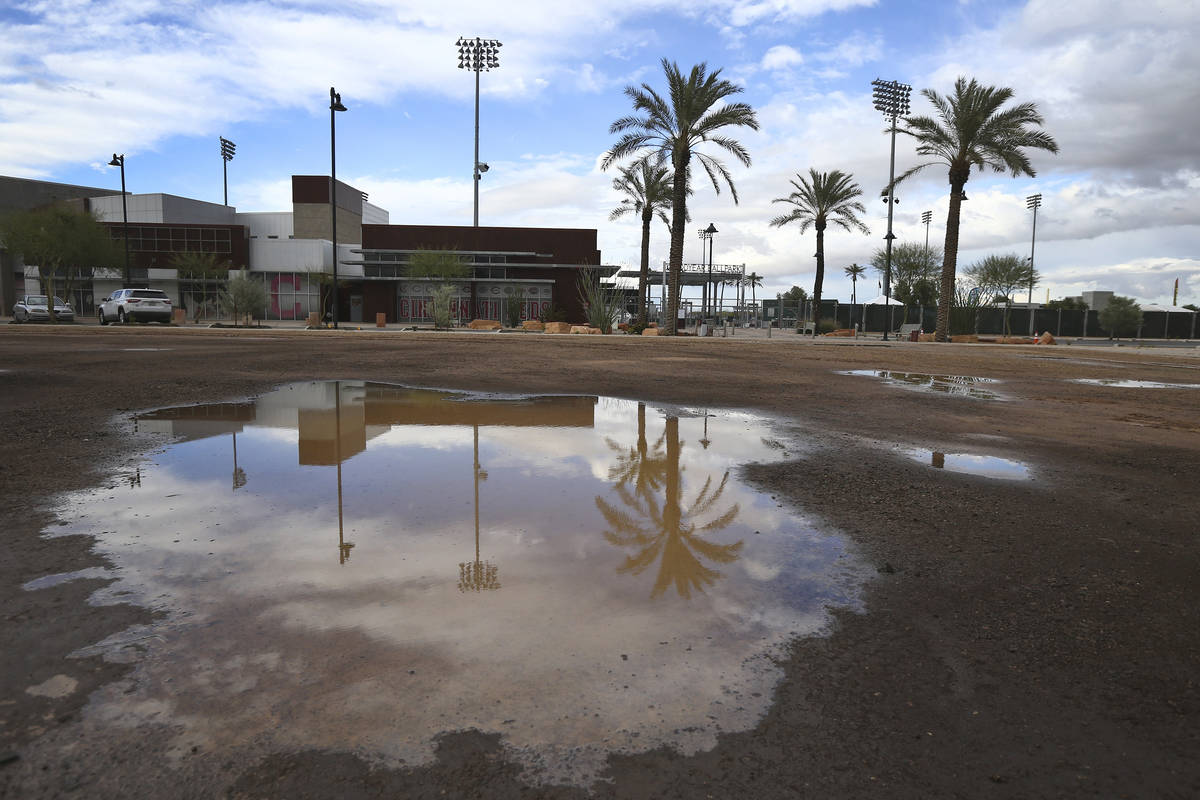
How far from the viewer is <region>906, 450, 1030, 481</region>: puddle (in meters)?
6.45

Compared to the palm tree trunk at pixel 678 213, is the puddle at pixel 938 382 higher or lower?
lower

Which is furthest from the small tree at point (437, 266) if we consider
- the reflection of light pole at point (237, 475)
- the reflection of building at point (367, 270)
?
the reflection of light pole at point (237, 475)

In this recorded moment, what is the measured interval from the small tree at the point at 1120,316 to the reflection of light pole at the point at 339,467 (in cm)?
6012

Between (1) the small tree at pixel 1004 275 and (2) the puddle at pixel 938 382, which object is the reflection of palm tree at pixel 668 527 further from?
(1) the small tree at pixel 1004 275

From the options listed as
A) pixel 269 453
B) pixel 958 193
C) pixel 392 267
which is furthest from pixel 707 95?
pixel 269 453

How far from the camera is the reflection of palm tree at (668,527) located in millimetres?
4020

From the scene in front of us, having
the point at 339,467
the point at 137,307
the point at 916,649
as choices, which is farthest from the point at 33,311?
the point at 916,649

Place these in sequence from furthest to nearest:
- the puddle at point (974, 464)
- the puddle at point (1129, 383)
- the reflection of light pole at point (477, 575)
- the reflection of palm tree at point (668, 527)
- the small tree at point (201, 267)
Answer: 1. the small tree at point (201, 267)
2. the puddle at point (1129, 383)
3. the puddle at point (974, 464)
4. the reflection of palm tree at point (668, 527)
5. the reflection of light pole at point (477, 575)

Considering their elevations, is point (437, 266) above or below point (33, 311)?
above

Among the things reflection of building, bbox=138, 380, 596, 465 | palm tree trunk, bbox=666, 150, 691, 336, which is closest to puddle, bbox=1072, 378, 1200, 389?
reflection of building, bbox=138, 380, 596, 465

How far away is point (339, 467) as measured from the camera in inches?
247

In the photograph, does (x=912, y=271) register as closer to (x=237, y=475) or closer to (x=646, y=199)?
(x=646, y=199)

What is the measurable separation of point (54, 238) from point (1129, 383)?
2117 inches

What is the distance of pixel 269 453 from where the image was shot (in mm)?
6762
